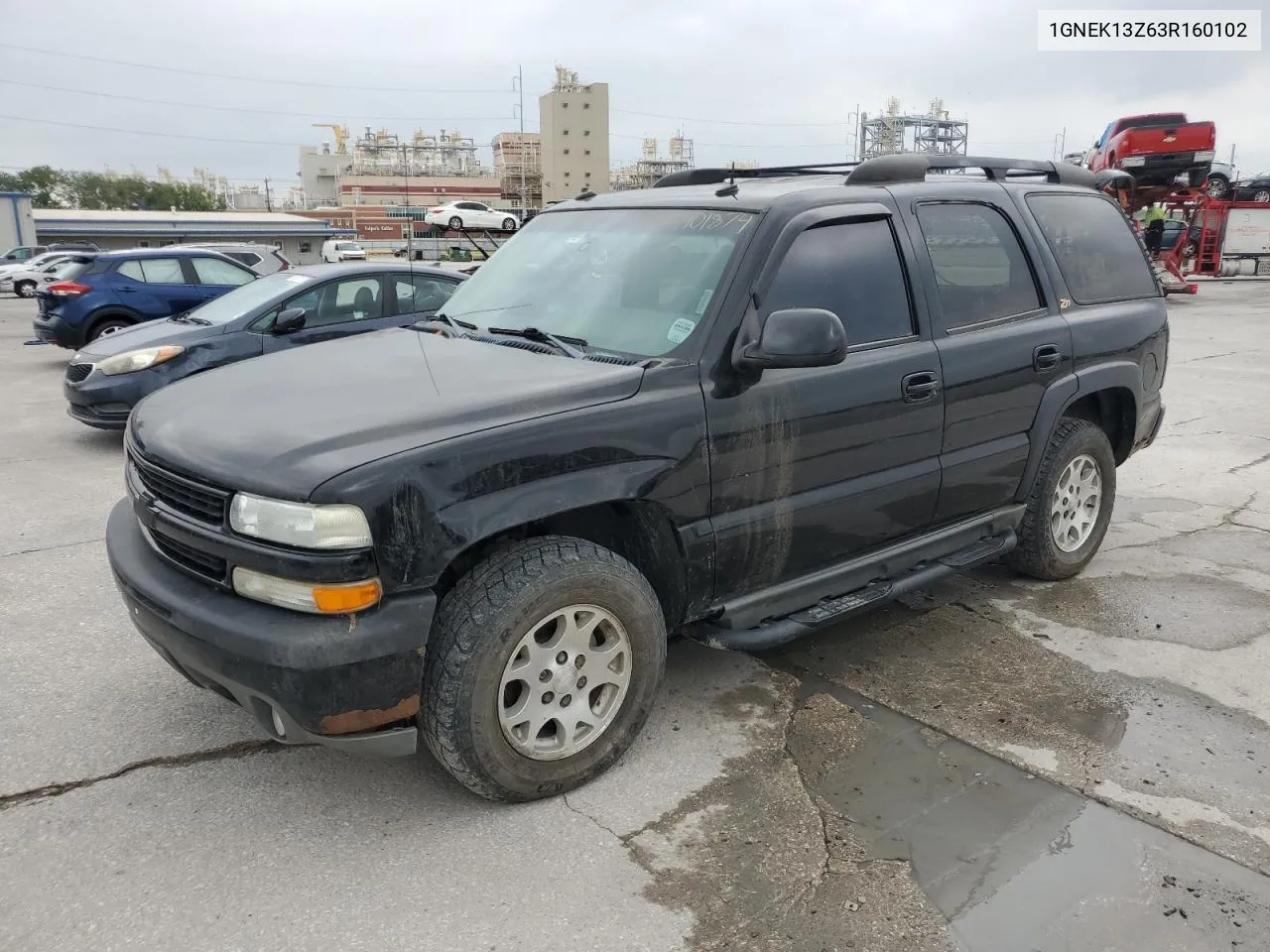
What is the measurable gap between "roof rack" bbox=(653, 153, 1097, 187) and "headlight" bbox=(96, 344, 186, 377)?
477cm

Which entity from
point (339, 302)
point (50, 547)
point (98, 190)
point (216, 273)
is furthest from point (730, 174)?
point (98, 190)

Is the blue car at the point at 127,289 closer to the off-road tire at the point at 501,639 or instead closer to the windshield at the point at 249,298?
the windshield at the point at 249,298

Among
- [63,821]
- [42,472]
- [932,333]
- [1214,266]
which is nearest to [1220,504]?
[932,333]

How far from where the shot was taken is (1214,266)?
28.1 metres

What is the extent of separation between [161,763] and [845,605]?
2422 mm

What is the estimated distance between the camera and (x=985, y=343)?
395cm

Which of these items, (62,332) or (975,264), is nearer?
(975,264)

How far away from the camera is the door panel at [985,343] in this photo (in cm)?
385

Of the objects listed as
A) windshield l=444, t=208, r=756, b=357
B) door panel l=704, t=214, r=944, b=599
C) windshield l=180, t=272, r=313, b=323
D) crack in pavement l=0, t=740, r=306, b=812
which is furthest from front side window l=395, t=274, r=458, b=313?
crack in pavement l=0, t=740, r=306, b=812

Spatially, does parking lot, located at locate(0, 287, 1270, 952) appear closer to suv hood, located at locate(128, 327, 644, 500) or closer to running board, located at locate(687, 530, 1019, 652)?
running board, located at locate(687, 530, 1019, 652)

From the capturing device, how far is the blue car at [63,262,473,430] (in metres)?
7.50

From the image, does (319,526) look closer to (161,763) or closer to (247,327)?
(161,763)

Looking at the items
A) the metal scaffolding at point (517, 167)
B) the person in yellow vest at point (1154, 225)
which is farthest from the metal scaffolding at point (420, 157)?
the person in yellow vest at point (1154, 225)

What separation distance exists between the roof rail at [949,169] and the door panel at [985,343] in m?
0.18
